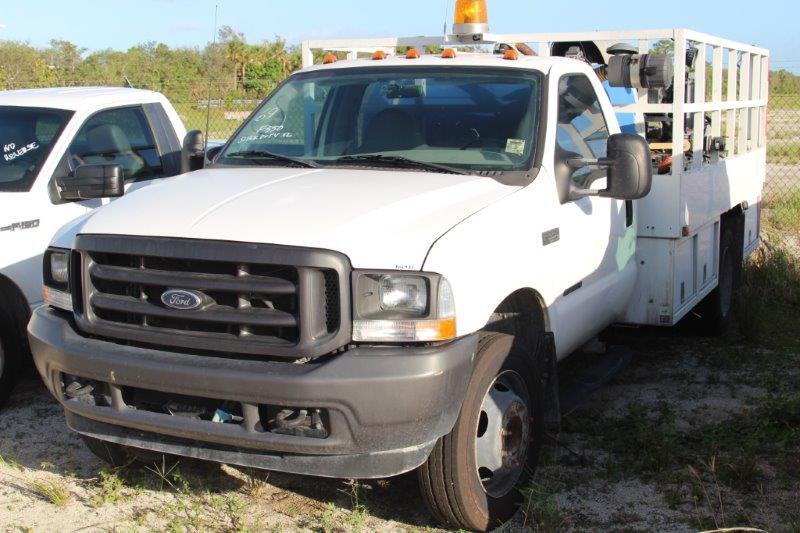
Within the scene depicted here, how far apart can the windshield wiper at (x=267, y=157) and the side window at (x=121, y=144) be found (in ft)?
5.10

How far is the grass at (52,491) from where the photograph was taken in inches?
185

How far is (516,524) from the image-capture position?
450 centimetres

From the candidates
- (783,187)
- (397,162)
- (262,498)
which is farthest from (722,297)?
(783,187)

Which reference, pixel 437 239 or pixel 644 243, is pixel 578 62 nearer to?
pixel 644 243

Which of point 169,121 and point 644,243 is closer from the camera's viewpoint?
point 644,243

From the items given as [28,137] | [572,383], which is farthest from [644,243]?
[28,137]

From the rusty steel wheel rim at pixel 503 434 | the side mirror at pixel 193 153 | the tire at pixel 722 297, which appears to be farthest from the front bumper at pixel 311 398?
the tire at pixel 722 297

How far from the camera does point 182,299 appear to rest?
3998 millimetres

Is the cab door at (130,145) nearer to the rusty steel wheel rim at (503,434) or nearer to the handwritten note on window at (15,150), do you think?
the handwritten note on window at (15,150)

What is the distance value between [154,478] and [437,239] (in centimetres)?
209

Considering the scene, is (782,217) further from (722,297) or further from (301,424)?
(301,424)

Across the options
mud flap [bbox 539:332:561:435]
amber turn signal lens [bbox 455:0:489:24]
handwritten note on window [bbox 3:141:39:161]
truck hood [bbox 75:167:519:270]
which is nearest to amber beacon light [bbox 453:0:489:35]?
amber turn signal lens [bbox 455:0:489:24]

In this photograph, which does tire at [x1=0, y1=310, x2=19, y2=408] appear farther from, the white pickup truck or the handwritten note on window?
the handwritten note on window

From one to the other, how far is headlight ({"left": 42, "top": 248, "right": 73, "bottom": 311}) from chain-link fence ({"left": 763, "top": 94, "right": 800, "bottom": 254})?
8730mm
